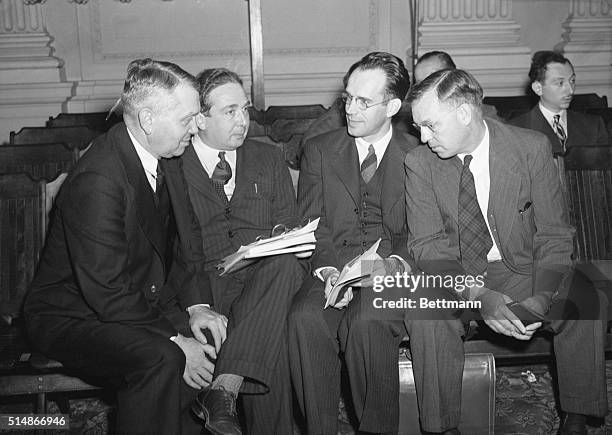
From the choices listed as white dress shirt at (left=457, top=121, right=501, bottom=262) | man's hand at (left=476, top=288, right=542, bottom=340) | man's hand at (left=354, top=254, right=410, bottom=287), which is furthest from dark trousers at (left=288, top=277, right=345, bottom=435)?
white dress shirt at (left=457, top=121, right=501, bottom=262)

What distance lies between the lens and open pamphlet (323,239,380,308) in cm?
285

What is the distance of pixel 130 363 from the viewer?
2654mm

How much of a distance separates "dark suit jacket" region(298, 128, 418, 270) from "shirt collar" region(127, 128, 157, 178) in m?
0.77

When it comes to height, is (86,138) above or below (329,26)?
below

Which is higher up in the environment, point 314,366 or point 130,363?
point 130,363

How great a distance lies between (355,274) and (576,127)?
9.98 ft

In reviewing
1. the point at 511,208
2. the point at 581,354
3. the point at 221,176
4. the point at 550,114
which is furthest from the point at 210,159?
the point at 550,114

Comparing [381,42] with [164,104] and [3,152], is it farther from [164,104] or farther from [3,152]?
[164,104]

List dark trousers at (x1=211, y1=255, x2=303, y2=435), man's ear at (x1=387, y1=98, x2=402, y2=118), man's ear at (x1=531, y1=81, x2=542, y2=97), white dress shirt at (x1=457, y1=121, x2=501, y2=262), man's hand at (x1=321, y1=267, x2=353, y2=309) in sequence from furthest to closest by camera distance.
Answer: man's ear at (x1=531, y1=81, x2=542, y2=97)
man's ear at (x1=387, y1=98, x2=402, y2=118)
white dress shirt at (x1=457, y1=121, x2=501, y2=262)
man's hand at (x1=321, y1=267, x2=353, y2=309)
dark trousers at (x1=211, y1=255, x2=303, y2=435)

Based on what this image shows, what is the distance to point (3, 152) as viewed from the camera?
14.3 feet

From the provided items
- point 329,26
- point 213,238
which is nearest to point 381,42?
point 329,26

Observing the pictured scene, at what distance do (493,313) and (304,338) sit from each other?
751mm

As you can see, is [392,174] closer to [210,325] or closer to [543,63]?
[210,325]

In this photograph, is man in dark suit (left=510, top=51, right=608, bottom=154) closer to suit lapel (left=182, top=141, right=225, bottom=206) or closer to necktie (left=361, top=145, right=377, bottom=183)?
necktie (left=361, top=145, right=377, bottom=183)
